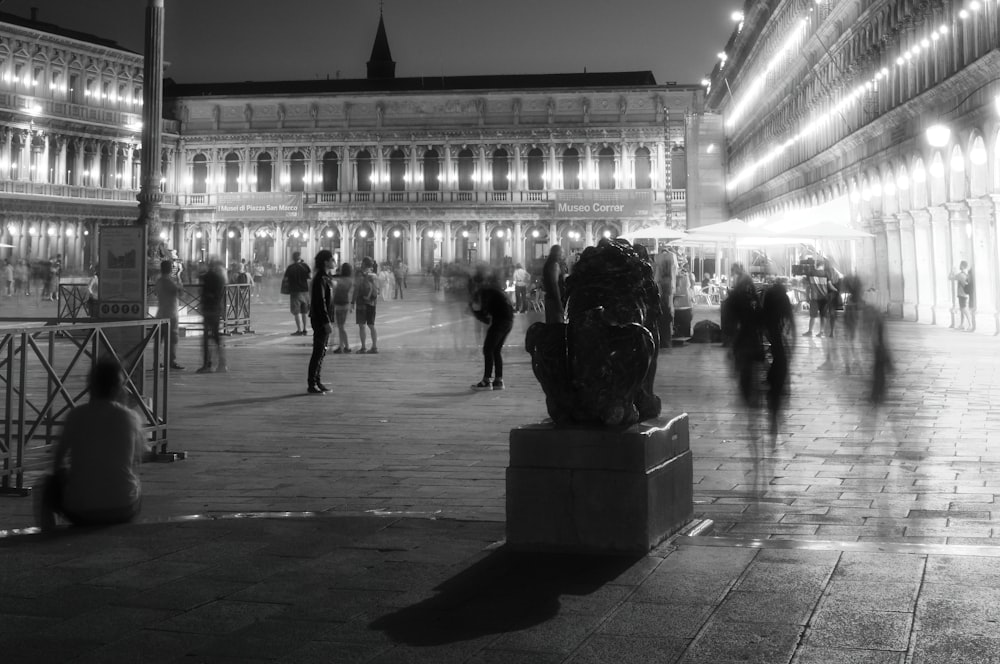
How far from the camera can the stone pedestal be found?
16.8 ft

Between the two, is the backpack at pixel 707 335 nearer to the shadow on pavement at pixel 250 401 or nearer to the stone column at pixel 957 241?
the stone column at pixel 957 241

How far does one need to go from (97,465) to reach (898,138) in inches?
1059

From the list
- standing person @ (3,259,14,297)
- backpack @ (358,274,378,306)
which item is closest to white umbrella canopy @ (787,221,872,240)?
backpack @ (358,274,378,306)

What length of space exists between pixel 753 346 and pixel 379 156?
232 ft

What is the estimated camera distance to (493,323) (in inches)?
555

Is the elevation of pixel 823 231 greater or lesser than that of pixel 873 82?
lesser

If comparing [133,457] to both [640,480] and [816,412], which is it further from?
[816,412]

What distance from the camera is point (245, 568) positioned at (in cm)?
496

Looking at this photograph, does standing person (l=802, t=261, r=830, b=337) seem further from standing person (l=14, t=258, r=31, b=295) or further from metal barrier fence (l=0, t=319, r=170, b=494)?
standing person (l=14, t=258, r=31, b=295)

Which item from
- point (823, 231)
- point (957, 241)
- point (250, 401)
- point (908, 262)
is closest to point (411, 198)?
point (908, 262)

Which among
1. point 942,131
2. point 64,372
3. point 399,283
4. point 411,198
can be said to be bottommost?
point 64,372

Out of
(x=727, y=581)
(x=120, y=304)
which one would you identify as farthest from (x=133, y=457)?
(x=120, y=304)

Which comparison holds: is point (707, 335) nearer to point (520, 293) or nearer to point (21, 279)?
point (520, 293)

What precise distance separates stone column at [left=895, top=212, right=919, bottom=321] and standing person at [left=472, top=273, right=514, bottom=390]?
1769 cm
